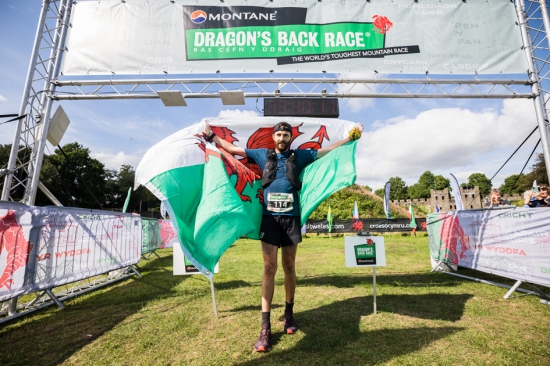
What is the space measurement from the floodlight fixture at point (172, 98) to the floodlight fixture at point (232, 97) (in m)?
0.91

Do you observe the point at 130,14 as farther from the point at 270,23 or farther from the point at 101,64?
the point at 270,23

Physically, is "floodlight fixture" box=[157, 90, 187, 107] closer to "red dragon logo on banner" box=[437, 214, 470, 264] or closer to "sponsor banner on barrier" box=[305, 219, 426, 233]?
"red dragon logo on banner" box=[437, 214, 470, 264]

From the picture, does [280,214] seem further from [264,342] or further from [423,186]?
[423,186]

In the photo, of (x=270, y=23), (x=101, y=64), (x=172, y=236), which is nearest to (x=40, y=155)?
(x=101, y=64)

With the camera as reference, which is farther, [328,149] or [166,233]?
[166,233]

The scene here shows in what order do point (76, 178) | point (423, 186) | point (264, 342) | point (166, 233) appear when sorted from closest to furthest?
1. point (264, 342)
2. point (166, 233)
3. point (76, 178)
4. point (423, 186)

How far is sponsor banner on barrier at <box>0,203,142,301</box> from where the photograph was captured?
345 centimetres

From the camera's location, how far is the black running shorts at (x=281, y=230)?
2.93 m

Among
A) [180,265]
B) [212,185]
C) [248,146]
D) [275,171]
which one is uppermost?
[248,146]

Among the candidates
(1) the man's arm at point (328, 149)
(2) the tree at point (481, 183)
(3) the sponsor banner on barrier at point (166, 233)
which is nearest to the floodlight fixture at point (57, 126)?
(1) the man's arm at point (328, 149)

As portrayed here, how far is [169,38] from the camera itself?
6172mm

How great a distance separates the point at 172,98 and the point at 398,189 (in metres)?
85.5

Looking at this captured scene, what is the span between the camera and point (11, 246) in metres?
3.47

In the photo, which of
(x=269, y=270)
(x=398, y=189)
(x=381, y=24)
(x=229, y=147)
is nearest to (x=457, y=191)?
(x=381, y=24)
